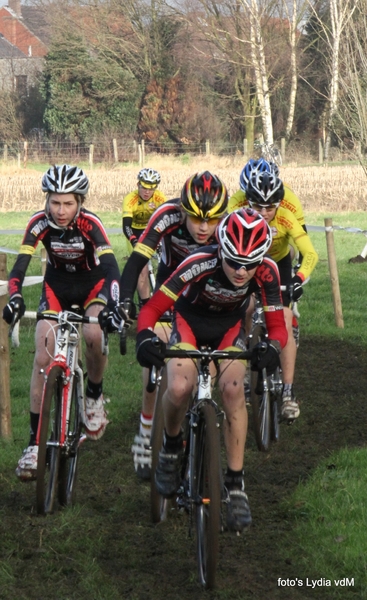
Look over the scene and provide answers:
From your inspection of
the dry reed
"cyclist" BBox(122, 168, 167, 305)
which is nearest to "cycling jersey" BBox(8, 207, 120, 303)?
"cyclist" BBox(122, 168, 167, 305)

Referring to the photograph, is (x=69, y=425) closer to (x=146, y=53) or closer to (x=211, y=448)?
(x=211, y=448)

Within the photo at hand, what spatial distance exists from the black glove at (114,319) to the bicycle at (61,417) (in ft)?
0.52

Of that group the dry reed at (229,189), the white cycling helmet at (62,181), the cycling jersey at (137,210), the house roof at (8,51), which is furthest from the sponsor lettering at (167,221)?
the house roof at (8,51)

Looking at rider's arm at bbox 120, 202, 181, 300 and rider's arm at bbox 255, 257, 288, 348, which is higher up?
rider's arm at bbox 120, 202, 181, 300

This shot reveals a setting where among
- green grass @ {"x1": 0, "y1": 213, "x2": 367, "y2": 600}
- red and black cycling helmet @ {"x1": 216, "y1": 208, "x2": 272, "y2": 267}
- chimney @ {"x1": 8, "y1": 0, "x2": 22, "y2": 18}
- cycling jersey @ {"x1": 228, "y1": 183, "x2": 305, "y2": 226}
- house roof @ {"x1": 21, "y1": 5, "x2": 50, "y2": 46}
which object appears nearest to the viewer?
green grass @ {"x1": 0, "y1": 213, "x2": 367, "y2": 600}

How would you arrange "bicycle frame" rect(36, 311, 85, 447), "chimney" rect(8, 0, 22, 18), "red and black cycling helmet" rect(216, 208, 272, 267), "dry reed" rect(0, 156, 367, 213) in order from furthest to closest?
1. "chimney" rect(8, 0, 22, 18)
2. "dry reed" rect(0, 156, 367, 213)
3. "bicycle frame" rect(36, 311, 85, 447)
4. "red and black cycling helmet" rect(216, 208, 272, 267)

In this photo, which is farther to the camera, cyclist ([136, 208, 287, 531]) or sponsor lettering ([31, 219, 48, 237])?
sponsor lettering ([31, 219, 48, 237])

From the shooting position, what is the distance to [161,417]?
19.6 feet

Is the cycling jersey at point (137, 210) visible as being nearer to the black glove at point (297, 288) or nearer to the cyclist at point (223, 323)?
→ the black glove at point (297, 288)

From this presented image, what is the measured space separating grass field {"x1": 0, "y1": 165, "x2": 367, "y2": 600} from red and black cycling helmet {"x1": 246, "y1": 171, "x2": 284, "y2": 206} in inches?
81.1

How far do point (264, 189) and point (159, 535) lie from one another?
3.26m

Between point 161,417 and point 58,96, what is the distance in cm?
5676

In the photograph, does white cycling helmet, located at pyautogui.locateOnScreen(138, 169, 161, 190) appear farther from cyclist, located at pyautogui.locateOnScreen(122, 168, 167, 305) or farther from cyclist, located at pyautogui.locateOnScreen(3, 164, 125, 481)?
cyclist, located at pyautogui.locateOnScreen(3, 164, 125, 481)

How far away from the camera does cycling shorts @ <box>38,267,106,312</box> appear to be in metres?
6.76
